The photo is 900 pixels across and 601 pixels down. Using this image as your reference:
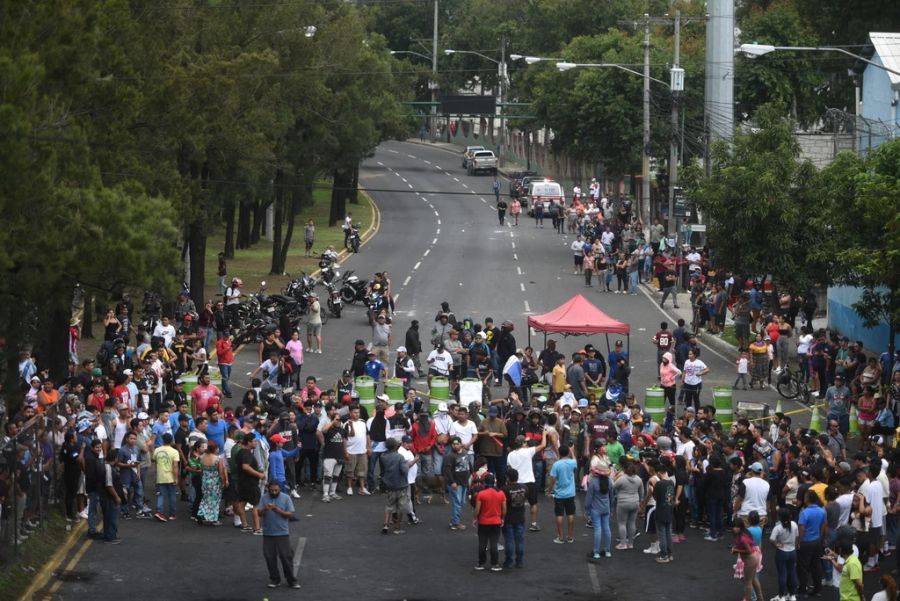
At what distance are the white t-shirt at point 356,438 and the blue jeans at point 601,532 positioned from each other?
4.72 metres

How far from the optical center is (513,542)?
2020 centimetres

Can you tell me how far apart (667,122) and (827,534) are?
50.5m

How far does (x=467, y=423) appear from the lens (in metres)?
23.4

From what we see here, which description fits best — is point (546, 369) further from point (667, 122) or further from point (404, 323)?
point (667, 122)

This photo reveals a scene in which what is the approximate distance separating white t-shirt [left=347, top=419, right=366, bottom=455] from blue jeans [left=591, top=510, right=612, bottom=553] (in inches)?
186

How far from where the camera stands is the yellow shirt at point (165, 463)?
22141 mm

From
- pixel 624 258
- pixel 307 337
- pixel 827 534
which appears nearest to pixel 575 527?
pixel 827 534

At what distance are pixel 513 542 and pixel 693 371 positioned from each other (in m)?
11.6

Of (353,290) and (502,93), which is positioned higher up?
(502,93)

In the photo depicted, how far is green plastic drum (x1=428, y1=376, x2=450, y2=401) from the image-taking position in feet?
96.4

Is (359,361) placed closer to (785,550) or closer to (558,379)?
(558,379)

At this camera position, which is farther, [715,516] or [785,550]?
[715,516]

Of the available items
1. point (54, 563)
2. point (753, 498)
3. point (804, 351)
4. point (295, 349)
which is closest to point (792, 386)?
point (804, 351)

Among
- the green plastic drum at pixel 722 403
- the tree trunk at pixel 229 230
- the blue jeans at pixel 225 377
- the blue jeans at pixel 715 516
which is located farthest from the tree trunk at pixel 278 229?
the blue jeans at pixel 715 516
